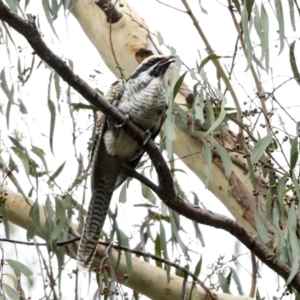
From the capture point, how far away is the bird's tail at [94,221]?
3.17m

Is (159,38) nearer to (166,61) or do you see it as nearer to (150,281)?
(166,61)

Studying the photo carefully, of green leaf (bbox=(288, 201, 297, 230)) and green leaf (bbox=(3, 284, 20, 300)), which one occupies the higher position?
green leaf (bbox=(288, 201, 297, 230))

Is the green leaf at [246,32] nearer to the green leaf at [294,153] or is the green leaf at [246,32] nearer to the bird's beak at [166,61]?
the green leaf at [294,153]

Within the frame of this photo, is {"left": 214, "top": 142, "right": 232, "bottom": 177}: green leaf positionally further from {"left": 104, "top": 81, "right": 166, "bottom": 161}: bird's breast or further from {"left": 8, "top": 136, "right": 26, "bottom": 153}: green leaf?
{"left": 8, "top": 136, "right": 26, "bottom": 153}: green leaf

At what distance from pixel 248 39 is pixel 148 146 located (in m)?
0.48

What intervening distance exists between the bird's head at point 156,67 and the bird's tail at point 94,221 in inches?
19.2

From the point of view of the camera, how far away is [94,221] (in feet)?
10.8

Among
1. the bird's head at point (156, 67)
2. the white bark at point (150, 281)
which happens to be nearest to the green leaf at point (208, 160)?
the bird's head at point (156, 67)

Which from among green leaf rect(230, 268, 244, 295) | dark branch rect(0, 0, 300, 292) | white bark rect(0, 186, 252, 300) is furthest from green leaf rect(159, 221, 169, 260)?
dark branch rect(0, 0, 300, 292)

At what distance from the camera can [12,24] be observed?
6.72 ft

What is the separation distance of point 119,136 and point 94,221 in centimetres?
42

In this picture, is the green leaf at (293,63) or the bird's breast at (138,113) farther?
the bird's breast at (138,113)

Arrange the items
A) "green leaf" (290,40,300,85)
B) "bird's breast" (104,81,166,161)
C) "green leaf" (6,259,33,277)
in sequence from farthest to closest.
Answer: "bird's breast" (104,81,166,161)
"green leaf" (290,40,300,85)
"green leaf" (6,259,33,277)

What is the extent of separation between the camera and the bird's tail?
3.17m
